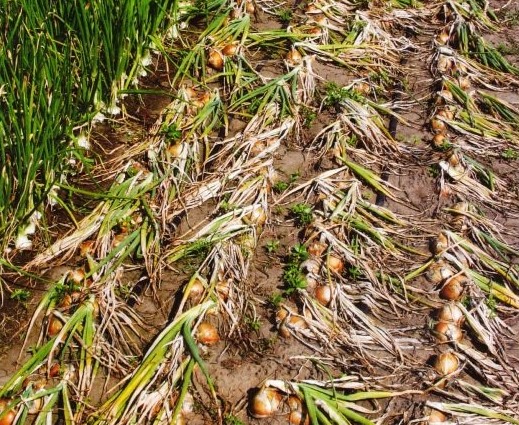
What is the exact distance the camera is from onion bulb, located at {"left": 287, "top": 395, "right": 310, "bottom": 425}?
7.05ft

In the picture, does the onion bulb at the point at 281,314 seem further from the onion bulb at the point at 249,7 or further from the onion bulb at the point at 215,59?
the onion bulb at the point at 249,7

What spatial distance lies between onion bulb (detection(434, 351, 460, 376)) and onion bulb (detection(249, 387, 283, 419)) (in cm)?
57

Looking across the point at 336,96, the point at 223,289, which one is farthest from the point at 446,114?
the point at 223,289

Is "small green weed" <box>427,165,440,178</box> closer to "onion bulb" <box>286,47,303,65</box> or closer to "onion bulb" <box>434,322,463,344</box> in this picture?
"onion bulb" <box>434,322,463,344</box>

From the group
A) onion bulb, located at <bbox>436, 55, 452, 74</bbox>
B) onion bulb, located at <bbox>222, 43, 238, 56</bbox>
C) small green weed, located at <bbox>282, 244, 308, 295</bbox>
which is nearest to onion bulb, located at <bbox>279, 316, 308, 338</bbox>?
small green weed, located at <bbox>282, 244, 308, 295</bbox>

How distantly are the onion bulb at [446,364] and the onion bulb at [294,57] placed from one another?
1.88m

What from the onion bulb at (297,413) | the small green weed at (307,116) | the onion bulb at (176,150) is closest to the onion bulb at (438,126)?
the small green weed at (307,116)

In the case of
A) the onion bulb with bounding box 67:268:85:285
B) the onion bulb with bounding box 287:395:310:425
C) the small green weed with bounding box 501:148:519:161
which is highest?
the onion bulb with bounding box 67:268:85:285

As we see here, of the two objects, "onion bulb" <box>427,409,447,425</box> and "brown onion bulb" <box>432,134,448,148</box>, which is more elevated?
"brown onion bulb" <box>432,134,448,148</box>

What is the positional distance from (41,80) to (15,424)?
1.21 metres

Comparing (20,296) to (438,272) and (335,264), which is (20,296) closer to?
(335,264)

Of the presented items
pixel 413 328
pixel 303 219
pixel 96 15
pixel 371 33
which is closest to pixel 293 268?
pixel 303 219

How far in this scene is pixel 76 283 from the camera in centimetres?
248

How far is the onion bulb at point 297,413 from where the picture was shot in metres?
2.15
